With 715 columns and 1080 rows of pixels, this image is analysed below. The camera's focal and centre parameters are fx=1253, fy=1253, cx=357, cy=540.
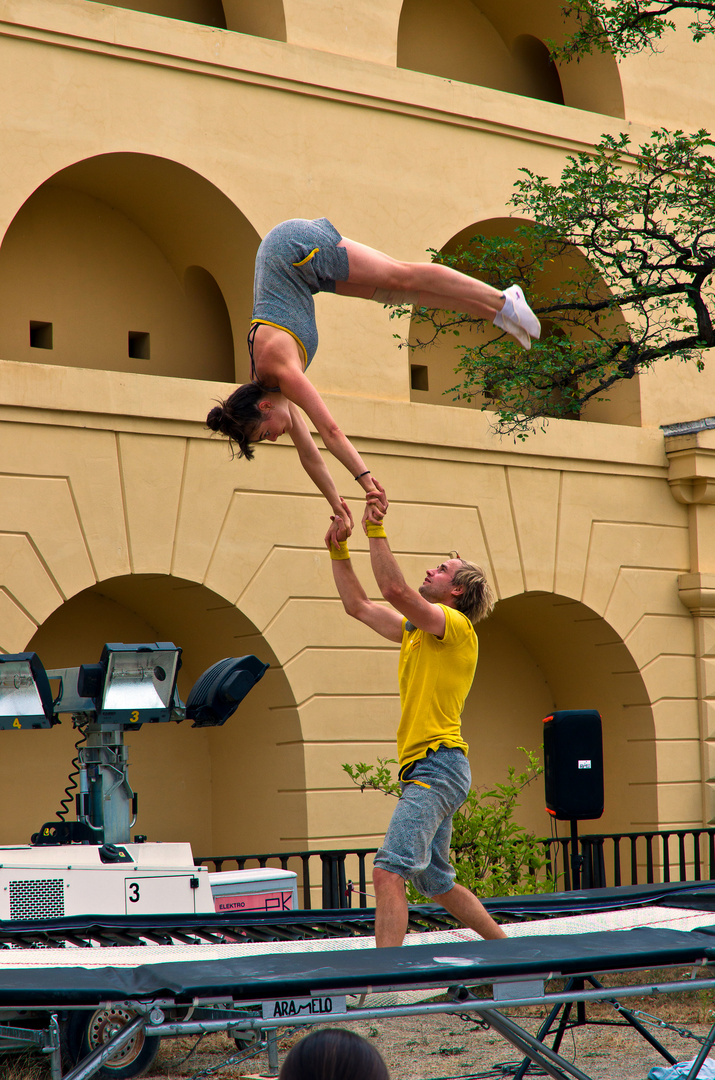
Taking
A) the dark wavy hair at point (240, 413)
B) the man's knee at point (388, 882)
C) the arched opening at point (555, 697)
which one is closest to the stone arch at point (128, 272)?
the arched opening at point (555, 697)

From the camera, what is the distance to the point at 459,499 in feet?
37.4

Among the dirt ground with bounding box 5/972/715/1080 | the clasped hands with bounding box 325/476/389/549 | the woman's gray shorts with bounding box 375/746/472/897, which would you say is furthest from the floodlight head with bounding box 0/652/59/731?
the woman's gray shorts with bounding box 375/746/472/897

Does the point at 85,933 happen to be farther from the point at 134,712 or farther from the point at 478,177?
the point at 478,177

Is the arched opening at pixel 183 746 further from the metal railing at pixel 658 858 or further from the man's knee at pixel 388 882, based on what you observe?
the man's knee at pixel 388 882

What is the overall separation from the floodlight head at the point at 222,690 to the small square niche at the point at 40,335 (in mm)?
4337

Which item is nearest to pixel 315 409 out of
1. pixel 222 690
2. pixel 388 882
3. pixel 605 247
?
pixel 388 882

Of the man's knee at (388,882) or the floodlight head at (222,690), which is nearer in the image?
the man's knee at (388,882)

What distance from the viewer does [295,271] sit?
475cm

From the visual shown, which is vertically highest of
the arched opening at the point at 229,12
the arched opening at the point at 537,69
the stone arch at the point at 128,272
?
the arched opening at the point at 537,69

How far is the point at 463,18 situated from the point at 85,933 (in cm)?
1047

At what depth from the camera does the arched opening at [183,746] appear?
1038 centimetres

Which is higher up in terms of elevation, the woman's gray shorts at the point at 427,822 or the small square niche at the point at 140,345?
the small square niche at the point at 140,345

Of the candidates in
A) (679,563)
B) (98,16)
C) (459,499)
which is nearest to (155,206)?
A: (98,16)

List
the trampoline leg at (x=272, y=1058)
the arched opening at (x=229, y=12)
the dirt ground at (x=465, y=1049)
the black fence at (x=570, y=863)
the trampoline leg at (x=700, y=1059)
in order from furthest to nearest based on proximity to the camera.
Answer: the arched opening at (x=229, y=12) < the black fence at (x=570, y=863) < the dirt ground at (x=465, y=1049) < the trampoline leg at (x=272, y=1058) < the trampoline leg at (x=700, y=1059)
